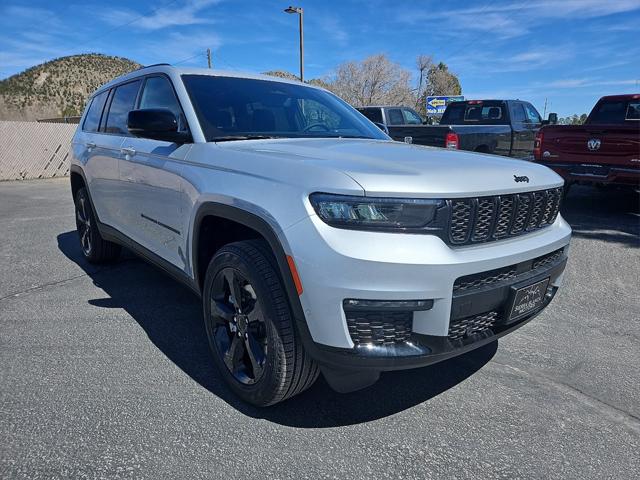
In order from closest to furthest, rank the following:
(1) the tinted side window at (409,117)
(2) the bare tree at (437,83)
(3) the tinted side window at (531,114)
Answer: (3) the tinted side window at (531,114), (1) the tinted side window at (409,117), (2) the bare tree at (437,83)

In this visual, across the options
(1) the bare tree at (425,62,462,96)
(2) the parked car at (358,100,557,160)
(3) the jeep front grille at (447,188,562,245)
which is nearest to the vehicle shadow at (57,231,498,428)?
(3) the jeep front grille at (447,188,562,245)

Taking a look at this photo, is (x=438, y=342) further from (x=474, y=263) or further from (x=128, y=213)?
(x=128, y=213)

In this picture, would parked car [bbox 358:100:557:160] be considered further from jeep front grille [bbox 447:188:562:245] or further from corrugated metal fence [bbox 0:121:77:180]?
corrugated metal fence [bbox 0:121:77:180]

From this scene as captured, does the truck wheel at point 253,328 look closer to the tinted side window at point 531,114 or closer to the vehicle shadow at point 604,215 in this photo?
the vehicle shadow at point 604,215

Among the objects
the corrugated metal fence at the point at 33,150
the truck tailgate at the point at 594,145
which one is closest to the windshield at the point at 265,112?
the truck tailgate at the point at 594,145

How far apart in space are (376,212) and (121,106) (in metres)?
3.15

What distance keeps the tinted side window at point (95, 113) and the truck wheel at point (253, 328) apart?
293 cm

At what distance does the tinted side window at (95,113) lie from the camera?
4730 mm

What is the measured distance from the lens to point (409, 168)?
2170 millimetres

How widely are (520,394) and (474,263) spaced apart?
1184 millimetres

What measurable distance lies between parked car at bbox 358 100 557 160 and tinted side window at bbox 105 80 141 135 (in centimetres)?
568

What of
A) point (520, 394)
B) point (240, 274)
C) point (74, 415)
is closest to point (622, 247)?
point (520, 394)

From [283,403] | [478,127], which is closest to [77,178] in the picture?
[283,403]

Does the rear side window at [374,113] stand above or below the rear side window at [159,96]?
below
